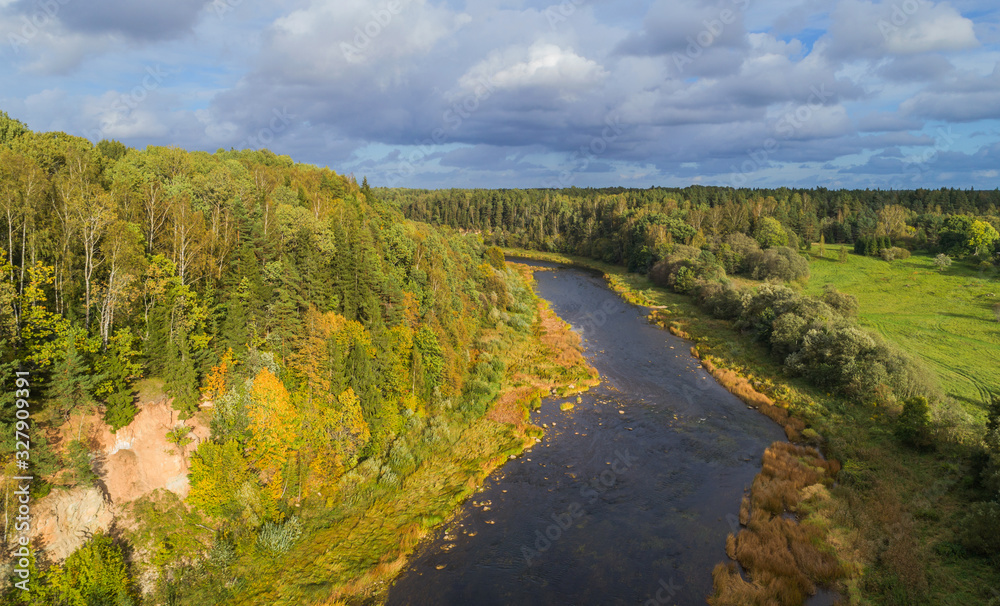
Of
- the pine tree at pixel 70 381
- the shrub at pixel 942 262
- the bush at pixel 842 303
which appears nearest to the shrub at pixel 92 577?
the pine tree at pixel 70 381

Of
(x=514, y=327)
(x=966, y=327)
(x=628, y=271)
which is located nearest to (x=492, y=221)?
(x=628, y=271)

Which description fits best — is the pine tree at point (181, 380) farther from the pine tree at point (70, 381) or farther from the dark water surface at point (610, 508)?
the dark water surface at point (610, 508)

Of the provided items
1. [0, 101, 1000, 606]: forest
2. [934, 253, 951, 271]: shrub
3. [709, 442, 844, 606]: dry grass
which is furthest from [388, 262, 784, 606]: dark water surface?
[934, 253, 951, 271]: shrub

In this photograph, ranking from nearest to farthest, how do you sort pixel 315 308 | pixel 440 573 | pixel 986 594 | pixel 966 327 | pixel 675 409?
1. pixel 986 594
2. pixel 440 573
3. pixel 315 308
4. pixel 675 409
5. pixel 966 327

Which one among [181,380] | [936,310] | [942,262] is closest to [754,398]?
[936,310]

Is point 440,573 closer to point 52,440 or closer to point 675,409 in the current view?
point 52,440
